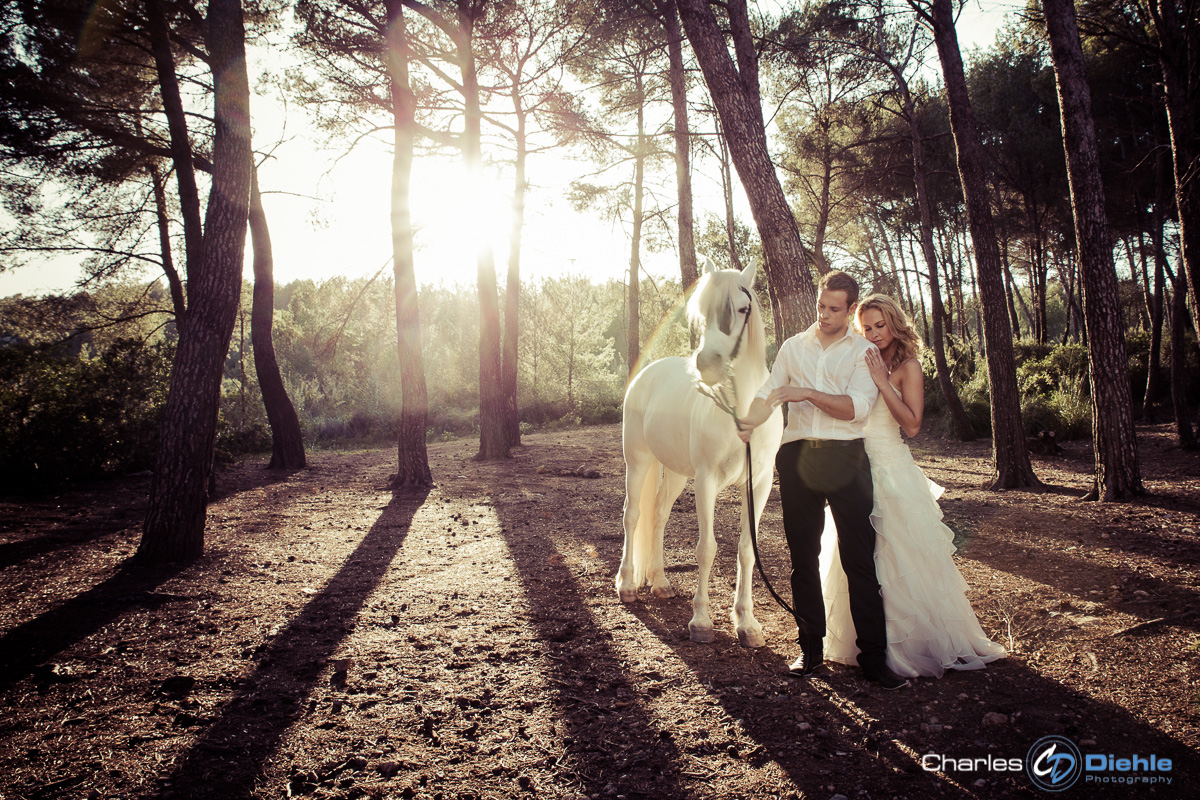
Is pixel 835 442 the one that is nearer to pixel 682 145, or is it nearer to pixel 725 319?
pixel 725 319

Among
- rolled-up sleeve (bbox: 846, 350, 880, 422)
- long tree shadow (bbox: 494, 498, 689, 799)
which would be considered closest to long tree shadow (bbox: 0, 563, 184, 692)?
long tree shadow (bbox: 494, 498, 689, 799)

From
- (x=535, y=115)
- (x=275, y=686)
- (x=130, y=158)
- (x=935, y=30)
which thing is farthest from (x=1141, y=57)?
(x=130, y=158)

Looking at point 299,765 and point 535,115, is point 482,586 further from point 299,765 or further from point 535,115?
point 535,115

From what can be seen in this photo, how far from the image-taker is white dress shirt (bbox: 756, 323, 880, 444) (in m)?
2.83

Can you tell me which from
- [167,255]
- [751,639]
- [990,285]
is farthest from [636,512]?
[167,255]

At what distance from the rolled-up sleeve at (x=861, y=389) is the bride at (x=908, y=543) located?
0.03m

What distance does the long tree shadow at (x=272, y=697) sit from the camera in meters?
2.14

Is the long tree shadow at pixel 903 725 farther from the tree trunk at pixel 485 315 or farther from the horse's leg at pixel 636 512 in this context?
the tree trunk at pixel 485 315

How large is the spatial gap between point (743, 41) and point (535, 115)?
7.46 meters

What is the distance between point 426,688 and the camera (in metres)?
2.89

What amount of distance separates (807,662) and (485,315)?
10.0m

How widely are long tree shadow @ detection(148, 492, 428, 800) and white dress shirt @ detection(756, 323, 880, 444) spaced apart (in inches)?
108

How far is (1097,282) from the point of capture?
5902 mm

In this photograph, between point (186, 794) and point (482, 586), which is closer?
point (186, 794)
